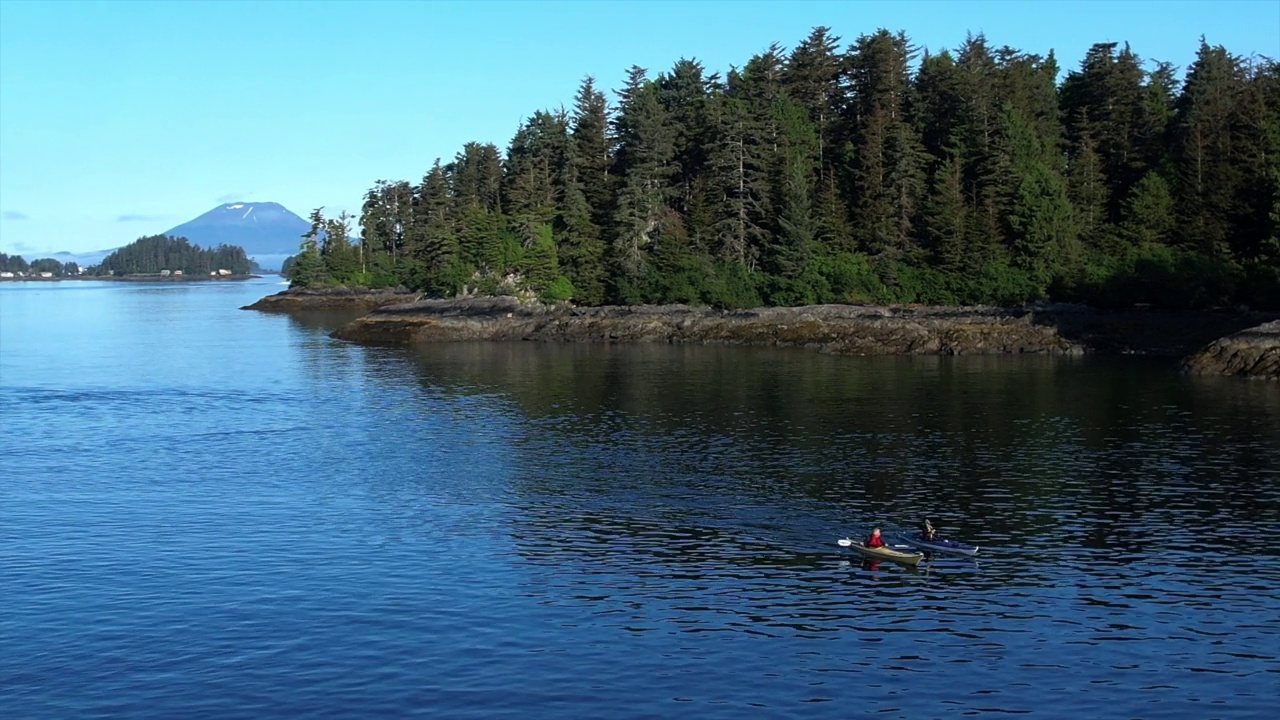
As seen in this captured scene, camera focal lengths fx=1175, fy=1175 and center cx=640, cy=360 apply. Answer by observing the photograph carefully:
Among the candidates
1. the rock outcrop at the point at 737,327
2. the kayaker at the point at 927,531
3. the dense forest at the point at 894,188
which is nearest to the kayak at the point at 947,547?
the kayaker at the point at 927,531

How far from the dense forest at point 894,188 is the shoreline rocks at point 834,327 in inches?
158

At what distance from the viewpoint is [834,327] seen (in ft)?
361

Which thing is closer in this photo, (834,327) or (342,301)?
(834,327)

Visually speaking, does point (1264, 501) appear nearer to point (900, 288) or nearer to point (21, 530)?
point (21, 530)

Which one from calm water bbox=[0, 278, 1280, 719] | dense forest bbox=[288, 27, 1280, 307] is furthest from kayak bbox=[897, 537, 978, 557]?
dense forest bbox=[288, 27, 1280, 307]

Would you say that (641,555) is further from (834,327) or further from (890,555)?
(834,327)

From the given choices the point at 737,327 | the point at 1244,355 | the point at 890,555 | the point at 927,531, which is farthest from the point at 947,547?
the point at 737,327

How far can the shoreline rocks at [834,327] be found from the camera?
334 feet

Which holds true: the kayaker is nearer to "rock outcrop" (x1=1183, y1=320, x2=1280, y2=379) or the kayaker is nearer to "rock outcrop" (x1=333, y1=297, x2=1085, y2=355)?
"rock outcrop" (x1=1183, y1=320, x2=1280, y2=379)

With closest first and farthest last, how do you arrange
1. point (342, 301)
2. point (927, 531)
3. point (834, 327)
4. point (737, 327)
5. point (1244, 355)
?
point (927, 531), point (1244, 355), point (834, 327), point (737, 327), point (342, 301)

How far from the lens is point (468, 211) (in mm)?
147750

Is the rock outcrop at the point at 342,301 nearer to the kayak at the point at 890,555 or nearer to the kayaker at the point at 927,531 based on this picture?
the kayaker at the point at 927,531

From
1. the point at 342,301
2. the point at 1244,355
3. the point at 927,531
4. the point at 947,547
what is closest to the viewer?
the point at 947,547

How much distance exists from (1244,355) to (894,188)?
48305mm
